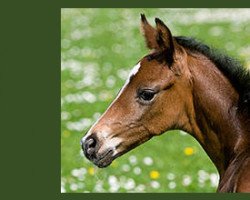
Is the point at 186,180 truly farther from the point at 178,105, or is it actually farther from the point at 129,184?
the point at 178,105

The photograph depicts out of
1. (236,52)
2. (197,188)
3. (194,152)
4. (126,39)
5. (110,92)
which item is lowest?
(197,188)

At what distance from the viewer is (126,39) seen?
20.1m

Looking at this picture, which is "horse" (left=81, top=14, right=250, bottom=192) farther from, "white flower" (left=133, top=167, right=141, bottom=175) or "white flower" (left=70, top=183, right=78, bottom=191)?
"white flower" (left=133, top=167, right=141, bottom=175)

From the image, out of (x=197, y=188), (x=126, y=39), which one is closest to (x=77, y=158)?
(x=197, y=188)

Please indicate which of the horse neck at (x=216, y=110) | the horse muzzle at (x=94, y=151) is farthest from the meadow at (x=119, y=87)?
the horse muzzle at (x=94, y=151)

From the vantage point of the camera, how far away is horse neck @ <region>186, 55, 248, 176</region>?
207 inches

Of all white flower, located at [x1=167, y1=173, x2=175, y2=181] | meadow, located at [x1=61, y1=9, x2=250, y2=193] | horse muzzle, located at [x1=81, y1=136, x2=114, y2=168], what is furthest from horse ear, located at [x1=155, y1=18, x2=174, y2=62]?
white flower, located at [x1=167, y1=173, x2=175, y2=181]

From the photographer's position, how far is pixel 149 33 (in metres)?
5.55

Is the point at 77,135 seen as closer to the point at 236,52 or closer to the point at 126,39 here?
the point at 236,52

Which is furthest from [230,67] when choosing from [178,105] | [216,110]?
[178,105]

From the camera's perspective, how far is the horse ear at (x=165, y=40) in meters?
5.25

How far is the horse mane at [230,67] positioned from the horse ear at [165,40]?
14 cm

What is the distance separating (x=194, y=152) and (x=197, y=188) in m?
1.77

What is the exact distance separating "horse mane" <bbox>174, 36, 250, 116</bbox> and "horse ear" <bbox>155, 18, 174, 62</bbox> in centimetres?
14
